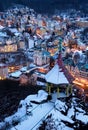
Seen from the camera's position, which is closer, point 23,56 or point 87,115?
point 87,115

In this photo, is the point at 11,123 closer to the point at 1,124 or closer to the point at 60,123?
Answer: the point at 1,124

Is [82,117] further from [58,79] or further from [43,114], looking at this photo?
[58,79]

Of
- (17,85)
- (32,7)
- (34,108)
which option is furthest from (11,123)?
(32,7)

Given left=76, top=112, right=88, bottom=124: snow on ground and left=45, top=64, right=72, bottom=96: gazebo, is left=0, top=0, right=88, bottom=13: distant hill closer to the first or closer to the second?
left=45, top=64, right=72, bottom=96: gazebo

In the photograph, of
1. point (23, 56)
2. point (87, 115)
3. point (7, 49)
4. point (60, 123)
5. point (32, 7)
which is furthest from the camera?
point (32, 7)

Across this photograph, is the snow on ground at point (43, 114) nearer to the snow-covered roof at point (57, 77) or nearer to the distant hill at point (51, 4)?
the snow-covered roof at point (57, 77)

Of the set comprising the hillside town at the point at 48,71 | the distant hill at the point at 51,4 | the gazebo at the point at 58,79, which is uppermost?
the distant hill at the point at 51,4

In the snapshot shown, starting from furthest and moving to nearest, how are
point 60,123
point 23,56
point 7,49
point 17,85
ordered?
point 7,49, point 23,56, point 17,85, point 60,123

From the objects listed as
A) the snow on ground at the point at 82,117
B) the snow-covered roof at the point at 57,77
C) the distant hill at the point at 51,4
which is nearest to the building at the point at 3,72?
the snow-covered roof at the point at 57,77

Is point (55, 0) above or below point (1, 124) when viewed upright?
above
